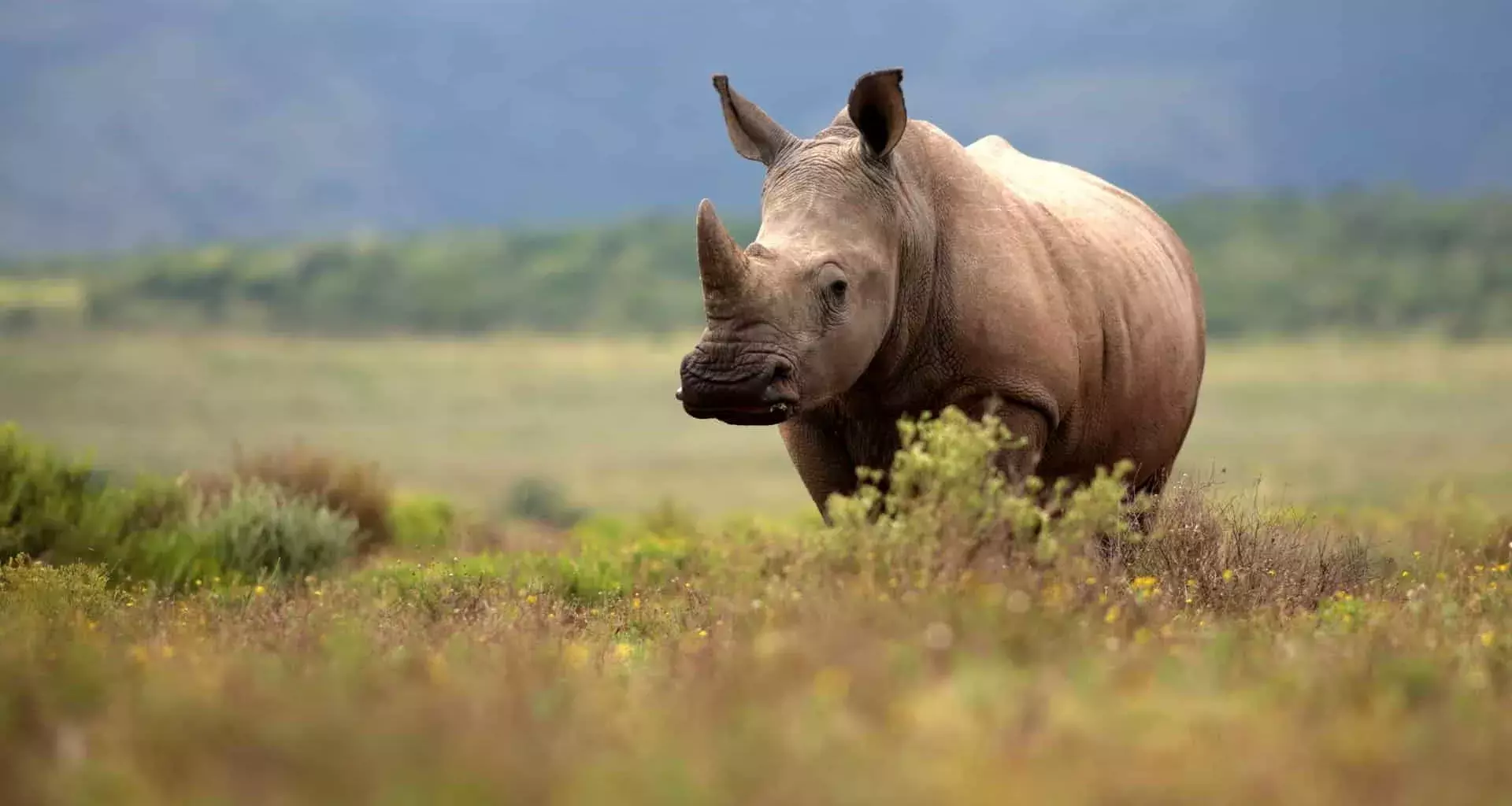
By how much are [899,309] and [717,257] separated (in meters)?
1.02

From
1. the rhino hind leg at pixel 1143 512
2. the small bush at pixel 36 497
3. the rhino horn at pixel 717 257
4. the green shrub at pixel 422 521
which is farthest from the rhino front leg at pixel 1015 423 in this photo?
the green shrub at pixel 422 521

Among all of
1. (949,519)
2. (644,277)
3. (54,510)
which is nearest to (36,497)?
(54,510)

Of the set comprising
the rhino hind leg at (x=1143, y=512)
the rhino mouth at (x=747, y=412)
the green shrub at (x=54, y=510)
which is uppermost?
the rhino mouth at (x=747, y=412)

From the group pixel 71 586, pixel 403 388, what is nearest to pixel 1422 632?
pixel 71 586

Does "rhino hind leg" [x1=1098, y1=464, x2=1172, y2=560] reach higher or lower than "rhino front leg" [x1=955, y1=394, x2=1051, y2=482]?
lower

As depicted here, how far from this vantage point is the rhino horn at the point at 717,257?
6098 mm

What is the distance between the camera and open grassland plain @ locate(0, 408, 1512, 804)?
3.41m

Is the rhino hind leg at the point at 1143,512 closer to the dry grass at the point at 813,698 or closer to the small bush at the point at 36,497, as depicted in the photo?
the dry grass at the point at 813,698

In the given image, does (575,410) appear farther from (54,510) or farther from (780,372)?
(780,372)

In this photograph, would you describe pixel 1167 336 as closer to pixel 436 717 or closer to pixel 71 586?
pixel 71 586

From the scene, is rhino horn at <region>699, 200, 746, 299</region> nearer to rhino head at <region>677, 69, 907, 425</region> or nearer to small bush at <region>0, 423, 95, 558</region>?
rhino head at <region>677, 69, 907, 425</region>

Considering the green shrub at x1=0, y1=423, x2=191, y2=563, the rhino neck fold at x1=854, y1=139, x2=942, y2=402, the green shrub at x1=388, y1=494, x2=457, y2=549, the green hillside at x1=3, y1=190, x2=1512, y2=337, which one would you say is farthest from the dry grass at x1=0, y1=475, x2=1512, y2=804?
the green hillside at x1=3, y1=190, x2=1512, y2=337

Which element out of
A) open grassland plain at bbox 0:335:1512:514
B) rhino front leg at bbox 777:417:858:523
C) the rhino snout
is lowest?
open grassland plain at bbox 0:335:1512:514

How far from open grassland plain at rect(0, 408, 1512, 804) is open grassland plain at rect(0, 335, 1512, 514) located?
691 inches
